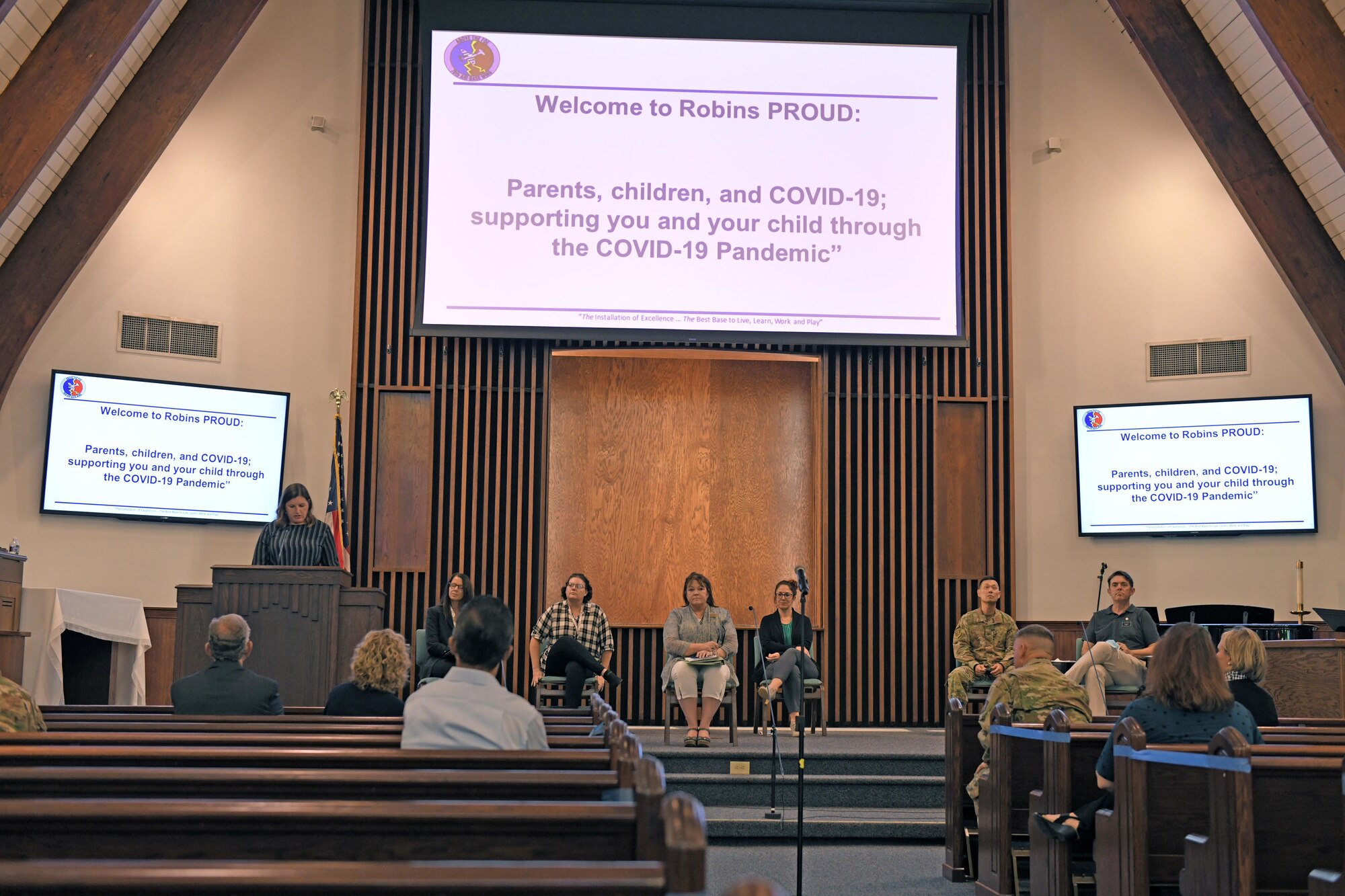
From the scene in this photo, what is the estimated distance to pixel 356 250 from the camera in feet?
30.7

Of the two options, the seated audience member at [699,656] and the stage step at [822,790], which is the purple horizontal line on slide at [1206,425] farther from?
the stage step at [822,790]

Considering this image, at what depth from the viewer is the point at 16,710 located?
10.3 feet

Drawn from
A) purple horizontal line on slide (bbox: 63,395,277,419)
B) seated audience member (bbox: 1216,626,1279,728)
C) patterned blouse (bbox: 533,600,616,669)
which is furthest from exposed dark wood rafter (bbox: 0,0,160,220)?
seated audience member (bbox: 1216,626,1279,728)

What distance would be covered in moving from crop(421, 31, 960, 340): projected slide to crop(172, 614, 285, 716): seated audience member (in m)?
4.94

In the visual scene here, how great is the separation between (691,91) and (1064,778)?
645cm

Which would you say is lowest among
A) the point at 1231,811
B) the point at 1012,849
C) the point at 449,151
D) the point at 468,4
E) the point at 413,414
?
the point at 1012,849

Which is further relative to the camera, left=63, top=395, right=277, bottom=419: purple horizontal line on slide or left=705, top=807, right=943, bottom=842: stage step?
left=63, top=395, right=277, bottom=419: purple horizontal line on slide

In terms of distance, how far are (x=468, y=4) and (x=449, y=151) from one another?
3.53 ft

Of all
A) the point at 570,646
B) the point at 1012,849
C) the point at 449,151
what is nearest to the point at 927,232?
the point at 449,151

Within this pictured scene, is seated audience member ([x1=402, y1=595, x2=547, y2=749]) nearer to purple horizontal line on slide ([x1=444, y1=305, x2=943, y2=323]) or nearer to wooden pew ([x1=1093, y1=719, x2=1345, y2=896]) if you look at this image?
wooden pew ([x1=1093, y1=719, x2=1345, y2=896])

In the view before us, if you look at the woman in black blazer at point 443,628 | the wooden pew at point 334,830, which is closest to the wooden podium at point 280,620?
the woman in black blazer at point 443,628

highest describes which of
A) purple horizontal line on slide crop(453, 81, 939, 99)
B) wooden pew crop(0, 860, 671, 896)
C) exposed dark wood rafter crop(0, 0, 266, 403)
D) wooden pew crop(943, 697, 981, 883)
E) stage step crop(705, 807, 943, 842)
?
purple horizontal line on slide crop(453, 81, 939, 99)

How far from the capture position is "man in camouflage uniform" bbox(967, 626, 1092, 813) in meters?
4.87

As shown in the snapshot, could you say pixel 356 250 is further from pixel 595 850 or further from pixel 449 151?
pixel 595 850
